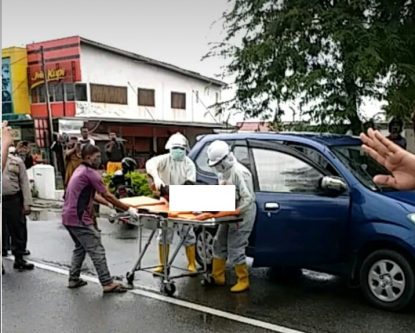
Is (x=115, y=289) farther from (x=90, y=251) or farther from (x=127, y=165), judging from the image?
(x=127, y=165)

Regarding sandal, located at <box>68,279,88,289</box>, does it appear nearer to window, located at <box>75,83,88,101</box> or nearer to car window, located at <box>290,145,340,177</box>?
car window, located at <box>290,145,340,177</box>

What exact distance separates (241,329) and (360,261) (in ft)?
4.86

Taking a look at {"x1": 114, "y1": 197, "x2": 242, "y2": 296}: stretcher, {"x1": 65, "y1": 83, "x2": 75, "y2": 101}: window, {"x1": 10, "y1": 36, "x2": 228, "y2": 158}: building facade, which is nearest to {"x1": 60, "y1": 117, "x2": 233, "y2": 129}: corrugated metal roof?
{"x1": 10, "y1": 36, "x2": 228, "y2": 158}: building facade

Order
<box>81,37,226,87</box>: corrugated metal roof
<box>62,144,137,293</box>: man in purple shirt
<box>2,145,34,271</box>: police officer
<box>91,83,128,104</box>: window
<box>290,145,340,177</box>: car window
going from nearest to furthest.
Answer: <box>290,145,340,177</box>: car window
<box>62,144,137,293</box>: man in purple shirt
<box>2,145,34,271</box>: police officer
<box>81,37,226,87</box>: corrugated metal roof
<box>91,83,128,104</box>: window

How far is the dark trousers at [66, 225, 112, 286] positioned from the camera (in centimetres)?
677

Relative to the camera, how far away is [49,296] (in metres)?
6.69

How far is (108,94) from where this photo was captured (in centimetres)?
3150

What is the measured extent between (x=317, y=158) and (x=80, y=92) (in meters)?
24.9

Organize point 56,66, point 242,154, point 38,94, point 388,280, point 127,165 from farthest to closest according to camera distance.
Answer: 1. point 38,94
2. point 56,66
3. point 127,165
4. point 242,154
5. point 388,280

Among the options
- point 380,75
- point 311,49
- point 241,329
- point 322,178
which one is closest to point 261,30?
point 311,49

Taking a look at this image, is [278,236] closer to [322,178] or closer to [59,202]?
[322,178]

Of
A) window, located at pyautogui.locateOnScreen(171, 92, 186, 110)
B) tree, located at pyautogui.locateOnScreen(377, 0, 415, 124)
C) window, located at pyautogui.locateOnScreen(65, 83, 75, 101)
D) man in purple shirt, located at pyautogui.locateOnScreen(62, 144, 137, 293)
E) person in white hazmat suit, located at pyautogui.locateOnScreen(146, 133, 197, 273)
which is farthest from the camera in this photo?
window, located at pyautogui.locateOnScreen(171, 92, 186, 110)

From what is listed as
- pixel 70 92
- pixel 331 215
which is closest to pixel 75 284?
pixel 331 215

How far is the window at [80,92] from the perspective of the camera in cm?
3003
